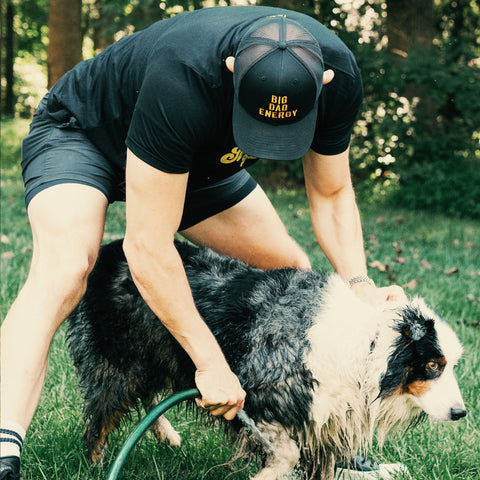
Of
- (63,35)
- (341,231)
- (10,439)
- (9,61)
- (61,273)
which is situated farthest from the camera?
(9,61)

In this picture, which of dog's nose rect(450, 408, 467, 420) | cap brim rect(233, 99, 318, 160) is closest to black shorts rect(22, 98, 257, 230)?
cap brim rect(233, 99, 318, 160)

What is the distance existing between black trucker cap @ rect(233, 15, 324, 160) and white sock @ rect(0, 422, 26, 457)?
3.89 ft

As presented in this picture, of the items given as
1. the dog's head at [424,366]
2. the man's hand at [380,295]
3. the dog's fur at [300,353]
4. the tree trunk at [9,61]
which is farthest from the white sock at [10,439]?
the tree trunk at [9,61]

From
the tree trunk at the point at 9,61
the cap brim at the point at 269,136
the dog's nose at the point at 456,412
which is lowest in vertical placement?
the tree trunk at the point at 9,61

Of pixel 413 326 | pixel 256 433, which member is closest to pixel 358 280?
pixel 413 326

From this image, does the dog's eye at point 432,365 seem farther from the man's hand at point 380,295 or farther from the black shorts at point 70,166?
the black shorts at point 70,166

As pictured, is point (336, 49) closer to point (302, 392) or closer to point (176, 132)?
point (176, 132)

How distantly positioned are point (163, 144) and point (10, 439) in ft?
3.52

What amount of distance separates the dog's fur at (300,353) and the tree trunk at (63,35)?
9785 millimetres

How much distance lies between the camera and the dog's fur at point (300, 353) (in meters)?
2.25

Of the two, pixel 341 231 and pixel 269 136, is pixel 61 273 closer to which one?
pixel 269 136

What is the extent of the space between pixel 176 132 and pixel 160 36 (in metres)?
0.56

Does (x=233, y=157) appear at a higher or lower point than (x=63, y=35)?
higher

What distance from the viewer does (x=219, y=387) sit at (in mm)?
2150
